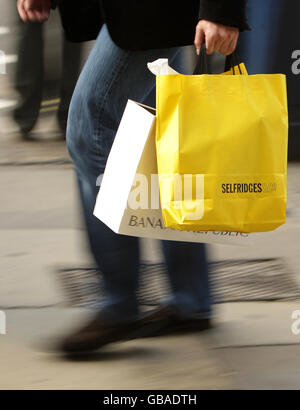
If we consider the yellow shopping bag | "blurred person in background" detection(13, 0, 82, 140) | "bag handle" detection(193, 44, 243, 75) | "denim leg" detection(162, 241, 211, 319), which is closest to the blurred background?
"denim leg" detection(162, 241, 211, 319)

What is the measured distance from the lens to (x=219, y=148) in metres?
2.28

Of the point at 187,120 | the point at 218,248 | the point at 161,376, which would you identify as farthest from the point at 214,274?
the point at 187,120

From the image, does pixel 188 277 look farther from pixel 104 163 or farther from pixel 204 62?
pixel 204 62

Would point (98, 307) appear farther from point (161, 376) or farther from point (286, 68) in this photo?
point (286, 68)

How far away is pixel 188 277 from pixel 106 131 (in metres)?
0.64

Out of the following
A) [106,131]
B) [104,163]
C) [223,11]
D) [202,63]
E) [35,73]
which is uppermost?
[223,11]

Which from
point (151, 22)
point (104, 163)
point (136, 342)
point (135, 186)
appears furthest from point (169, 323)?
point (151, 22)

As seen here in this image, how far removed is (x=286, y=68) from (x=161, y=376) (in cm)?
295

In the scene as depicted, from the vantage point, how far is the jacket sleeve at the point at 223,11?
2387mm

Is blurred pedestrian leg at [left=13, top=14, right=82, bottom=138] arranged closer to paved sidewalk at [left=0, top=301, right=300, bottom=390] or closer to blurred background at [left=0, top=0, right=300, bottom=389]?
blurred background at [left=0, top=0, right=300, bottom=389]

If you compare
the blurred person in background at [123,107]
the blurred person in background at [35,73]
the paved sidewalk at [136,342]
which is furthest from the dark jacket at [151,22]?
the blurred person in background at [35,73]

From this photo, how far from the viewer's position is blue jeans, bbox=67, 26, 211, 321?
2.68 meters

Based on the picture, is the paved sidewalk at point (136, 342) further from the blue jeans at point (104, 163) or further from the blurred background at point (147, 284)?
the blue jeans at point (104, 163)

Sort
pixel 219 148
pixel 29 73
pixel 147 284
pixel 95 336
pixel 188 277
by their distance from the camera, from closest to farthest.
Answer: pixel 219 148
pixel 95 336
pixel 188 277
pixel 147 284
pixel 29 73
